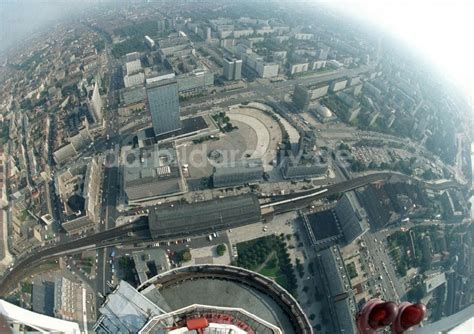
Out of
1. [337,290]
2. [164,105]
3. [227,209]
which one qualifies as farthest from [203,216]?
[164,105]

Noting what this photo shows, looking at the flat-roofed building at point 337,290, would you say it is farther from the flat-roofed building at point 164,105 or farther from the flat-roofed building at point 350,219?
the flat-roofed building at point 164,105

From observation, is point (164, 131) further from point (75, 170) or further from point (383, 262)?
point (383, 262)

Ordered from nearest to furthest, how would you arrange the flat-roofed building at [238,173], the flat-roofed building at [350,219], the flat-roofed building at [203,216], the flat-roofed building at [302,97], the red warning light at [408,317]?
the red warning light at [408,317]
the flat-roofed building at [350,219]
the flat-roofed building at [203,216]
the flat-roofed building at [238,173]
the flat-roofed building at [302,97]

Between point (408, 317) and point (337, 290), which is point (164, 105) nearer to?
point (337, 290)

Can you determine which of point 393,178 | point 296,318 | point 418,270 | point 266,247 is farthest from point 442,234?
point 296,318

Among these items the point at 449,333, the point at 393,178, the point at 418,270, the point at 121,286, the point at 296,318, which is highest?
the point at 449,333

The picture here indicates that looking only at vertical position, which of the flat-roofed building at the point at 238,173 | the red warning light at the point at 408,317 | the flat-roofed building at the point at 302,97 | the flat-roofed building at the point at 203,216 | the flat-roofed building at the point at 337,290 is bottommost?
the flat-roofed building at the point at 337,290

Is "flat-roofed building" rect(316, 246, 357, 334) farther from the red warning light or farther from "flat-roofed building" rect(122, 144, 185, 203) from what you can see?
the red warning light

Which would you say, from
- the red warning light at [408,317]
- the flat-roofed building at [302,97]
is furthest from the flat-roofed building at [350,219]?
the flat-roofed building at [302,97]
